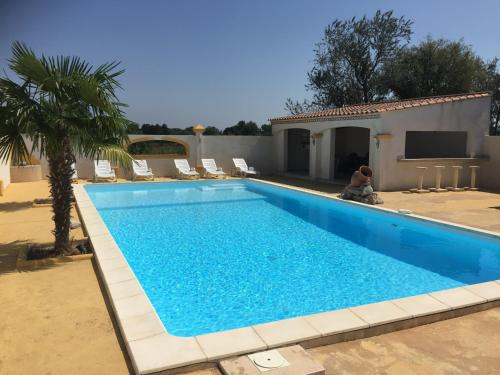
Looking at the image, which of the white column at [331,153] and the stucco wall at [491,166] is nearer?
the stucco wall at [491,166]

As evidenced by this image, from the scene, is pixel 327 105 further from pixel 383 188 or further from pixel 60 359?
pixel 60 359

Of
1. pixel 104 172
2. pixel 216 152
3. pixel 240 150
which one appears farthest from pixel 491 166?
pixel 104 172

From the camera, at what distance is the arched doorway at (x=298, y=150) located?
2338 cm

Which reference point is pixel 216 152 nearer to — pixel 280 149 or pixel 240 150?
pixel 240 150

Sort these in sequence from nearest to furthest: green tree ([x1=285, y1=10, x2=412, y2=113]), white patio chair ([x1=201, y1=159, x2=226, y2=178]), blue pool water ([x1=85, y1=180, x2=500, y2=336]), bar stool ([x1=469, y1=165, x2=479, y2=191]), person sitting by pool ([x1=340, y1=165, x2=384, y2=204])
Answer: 1. blue pool water ([x1=85, y1=180, x2=500, y2=336])
2. person sitting by pool ([x1=340, y1=165, x2=384, y2=204])
3. bar stool ([x1=469, y1=165, x2=479, y2=191])
4. white patio chair ([x1=201, y1=159, x2=226, y2=178])
5. green tree ([x1=285, y1=10, x2=412, y2=113])

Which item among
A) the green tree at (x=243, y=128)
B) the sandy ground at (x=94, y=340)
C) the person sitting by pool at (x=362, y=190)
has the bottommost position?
the sandy ground at (x=94, y=340)

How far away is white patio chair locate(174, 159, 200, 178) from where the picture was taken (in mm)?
19536

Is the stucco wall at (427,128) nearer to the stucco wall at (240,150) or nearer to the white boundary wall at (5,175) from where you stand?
the stucco wall at (240,150)

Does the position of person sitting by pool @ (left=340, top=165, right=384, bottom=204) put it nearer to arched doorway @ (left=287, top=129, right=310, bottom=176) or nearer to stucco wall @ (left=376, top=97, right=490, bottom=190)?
stucco wall @ (left=376, top=97, right=490, bottom=190)

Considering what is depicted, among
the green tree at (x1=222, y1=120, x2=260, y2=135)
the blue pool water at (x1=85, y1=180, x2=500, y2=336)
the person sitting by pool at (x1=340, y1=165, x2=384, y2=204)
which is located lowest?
the blue pool water at (x1=85, y1=180, x2=500, y2=336)

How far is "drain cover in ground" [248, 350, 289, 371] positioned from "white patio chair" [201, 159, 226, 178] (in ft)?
55.0

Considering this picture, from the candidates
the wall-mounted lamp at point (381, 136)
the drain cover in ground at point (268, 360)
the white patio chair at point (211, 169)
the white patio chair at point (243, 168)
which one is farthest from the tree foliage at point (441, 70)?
the drain cover in ground at point (268, 360)

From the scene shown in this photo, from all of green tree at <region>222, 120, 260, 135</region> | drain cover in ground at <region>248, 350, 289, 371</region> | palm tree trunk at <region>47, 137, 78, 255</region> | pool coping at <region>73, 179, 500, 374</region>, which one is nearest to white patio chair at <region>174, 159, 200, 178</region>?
palm tree trunk at <region>47, 137, 78, 255</region>

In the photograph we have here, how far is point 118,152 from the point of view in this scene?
256 inches
